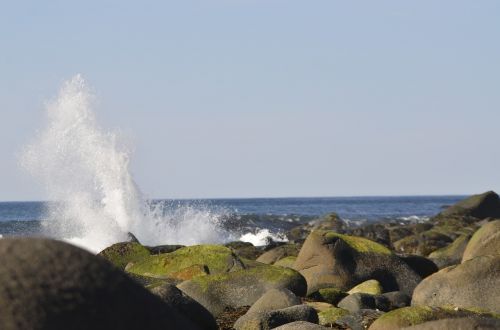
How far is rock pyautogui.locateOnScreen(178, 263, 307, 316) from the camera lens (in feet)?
39.4

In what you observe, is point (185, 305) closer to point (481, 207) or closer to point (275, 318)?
point (275, 318)

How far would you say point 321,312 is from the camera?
10.8 meters

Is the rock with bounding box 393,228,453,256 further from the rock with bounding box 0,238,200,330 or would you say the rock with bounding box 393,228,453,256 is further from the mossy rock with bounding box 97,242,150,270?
the rock with bounding box 0,238,200,330

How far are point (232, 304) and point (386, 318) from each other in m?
3.22

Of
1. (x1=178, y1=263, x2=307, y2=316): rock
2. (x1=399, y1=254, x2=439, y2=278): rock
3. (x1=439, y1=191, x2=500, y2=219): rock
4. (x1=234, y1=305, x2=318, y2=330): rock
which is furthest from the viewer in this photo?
(x1=439, y1=191, x2=500, y2=219): rock

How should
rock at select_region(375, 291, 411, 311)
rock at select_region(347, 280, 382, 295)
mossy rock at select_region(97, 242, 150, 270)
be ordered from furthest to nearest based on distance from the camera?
mossy rock at select_region(97, 242, 150, 270) < rock at select_region(347, 280, 382, 295) < rock at select_region(375, 291, 411, 311)

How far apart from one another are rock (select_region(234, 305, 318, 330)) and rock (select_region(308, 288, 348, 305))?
2556 mm

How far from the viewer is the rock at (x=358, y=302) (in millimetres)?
11688

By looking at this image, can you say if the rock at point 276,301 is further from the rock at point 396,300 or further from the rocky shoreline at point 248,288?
the rock at point 396,300

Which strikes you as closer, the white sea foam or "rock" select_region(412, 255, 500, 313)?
"rock" select_region(412, 255, 500, 313)

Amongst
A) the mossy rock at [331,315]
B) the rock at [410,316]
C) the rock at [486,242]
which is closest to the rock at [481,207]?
the rock at [486,242]

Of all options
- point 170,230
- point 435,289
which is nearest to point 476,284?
point 435,289

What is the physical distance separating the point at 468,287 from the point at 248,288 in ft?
8.59

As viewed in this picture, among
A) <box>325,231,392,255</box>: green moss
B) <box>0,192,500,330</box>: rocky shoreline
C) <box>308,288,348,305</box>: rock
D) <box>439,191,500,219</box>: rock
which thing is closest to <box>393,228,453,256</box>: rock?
<box>0,192,500,330</box>: rocky shoreline
